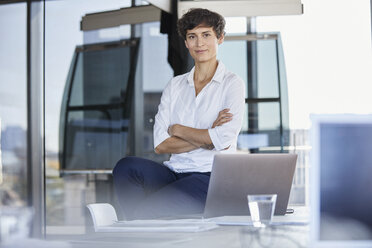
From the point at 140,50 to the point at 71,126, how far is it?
1.10 m

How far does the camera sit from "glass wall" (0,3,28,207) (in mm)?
3740

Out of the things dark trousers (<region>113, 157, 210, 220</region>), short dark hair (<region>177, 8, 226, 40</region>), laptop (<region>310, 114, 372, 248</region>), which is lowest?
dark trousers (<region>113, 157, 210, 220</region>)

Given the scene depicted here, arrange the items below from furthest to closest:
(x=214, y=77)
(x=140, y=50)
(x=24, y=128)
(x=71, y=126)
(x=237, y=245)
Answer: (x=140, y=50), (x=71, y=126), (x=24, y=128), (x=214, y=77), (x=237, y=245)

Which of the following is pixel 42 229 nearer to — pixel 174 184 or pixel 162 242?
pixel 174 184

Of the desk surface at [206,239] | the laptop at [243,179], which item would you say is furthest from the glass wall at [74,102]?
the desk surface at [206,239]

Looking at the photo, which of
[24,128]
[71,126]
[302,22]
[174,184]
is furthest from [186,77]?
[302,22]

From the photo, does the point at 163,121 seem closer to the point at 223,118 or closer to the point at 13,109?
the point at 223,118

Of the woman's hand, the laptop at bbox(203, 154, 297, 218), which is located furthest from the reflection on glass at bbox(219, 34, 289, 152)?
the laptop at bbox(203, 154, 297, 218)

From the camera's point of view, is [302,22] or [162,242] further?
[302,22]

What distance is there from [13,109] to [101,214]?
2.65 metres

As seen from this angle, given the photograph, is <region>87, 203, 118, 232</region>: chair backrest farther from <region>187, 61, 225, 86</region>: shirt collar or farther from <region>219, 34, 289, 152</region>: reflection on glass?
<region>219, 34, 289, 152</region>: reflection on glass

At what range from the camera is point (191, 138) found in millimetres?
2363

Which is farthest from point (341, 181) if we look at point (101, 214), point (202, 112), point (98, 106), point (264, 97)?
point (264, 97)

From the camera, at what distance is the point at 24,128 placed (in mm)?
3830
